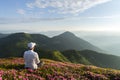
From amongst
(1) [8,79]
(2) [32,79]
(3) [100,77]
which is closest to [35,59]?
(2) [32,79]

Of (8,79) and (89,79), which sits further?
(89,79)

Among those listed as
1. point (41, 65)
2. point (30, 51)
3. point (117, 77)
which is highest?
point (30, 51)

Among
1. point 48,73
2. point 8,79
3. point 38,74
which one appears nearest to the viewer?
point 8,79

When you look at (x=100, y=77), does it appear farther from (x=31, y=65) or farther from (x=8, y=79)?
(x=8, y=79)

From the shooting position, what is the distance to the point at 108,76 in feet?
73.8

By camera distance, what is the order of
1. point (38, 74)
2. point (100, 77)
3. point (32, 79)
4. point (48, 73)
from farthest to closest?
point (100, 77)
point (48, 73)
point (38, 74)
point (32, 79)

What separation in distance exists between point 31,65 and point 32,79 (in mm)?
2810

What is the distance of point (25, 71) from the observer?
17406mm

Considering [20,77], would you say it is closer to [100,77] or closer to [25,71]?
[25,71]

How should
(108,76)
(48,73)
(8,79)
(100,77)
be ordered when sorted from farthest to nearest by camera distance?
(108,76)
(100,77)
(48,73)
(8,79)

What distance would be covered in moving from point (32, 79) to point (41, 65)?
3.95m

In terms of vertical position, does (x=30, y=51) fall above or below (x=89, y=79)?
above

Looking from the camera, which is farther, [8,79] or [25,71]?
[25,71]

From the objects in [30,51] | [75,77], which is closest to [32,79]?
[30,51]
